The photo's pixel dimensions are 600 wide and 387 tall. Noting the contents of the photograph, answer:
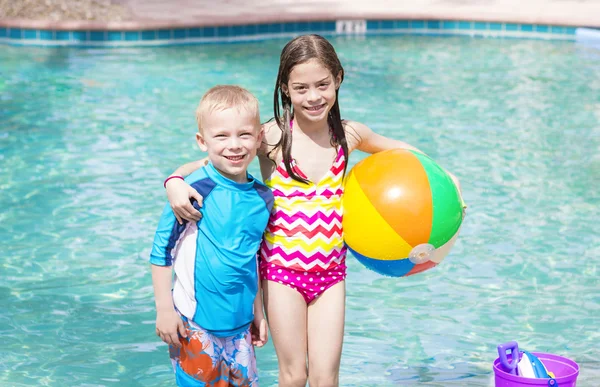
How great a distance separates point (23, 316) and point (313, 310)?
2597mm

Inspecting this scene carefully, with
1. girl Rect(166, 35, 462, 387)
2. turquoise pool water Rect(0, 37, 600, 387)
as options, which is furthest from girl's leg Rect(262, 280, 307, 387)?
turquoise pool water Rect(0, 37, 600, 387)

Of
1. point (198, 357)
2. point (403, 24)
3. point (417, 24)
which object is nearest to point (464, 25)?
point (417, 24)

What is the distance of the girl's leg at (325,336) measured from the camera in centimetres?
372

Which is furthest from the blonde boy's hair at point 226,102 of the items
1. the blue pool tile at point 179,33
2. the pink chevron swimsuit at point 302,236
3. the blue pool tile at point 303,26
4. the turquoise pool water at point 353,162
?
the blue pool tile at point 303,26

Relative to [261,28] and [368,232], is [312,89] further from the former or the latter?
[261,28]

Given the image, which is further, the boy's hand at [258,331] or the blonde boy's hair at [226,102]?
the boy's hand at [258,331]

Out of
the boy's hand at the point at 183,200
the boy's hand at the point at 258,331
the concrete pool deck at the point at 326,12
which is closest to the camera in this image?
the boy's hand at the point at 183,200

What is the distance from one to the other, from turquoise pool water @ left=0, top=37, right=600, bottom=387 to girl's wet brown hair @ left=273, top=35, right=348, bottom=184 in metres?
1.64

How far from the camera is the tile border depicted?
14.6 meters

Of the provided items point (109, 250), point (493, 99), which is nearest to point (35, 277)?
point (109, 250)

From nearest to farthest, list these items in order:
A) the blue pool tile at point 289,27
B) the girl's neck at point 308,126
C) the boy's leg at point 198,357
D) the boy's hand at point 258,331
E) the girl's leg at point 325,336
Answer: the boy's leg at point 198,357 → the boy's hand at point 258,331 → the girl's leg at point 325,336 → the girl's neck at point 308,126 → the blue pool tile at point 289,27

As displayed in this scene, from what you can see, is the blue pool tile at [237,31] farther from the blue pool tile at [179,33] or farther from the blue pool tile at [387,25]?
the blue pool tile at [387,25]

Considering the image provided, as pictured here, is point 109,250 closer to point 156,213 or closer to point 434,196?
point 156,213

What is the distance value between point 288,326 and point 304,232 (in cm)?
40
